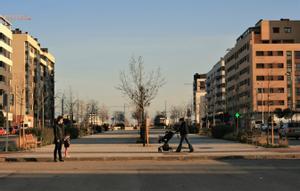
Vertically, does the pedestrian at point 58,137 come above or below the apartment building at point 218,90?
below

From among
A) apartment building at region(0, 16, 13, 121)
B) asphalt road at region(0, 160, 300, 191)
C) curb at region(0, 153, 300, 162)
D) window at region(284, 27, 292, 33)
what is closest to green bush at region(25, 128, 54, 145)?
curb at region(0, 153, 300, 162)

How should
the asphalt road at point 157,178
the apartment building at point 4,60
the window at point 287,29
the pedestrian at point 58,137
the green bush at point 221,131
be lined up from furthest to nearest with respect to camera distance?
the window at point 287,29 < the apartment building at point 4,60 < the green bush at point 221,131 < the pedestrian at point 58,137 < the asphalt road at point 157,178

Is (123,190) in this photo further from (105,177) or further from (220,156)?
(220,156)

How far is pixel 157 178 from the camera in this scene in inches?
650

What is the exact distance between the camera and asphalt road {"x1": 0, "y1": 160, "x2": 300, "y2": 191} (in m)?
14.2

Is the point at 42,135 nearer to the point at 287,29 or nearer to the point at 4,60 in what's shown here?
the point at 4,60

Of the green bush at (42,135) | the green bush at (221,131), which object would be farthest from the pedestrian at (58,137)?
the green bush at (221,131)

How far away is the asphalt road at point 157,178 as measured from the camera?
14242mm

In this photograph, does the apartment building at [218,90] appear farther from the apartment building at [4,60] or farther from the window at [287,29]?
the apartment building at [4,60]

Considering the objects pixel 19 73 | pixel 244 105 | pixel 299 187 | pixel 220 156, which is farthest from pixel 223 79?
pixel 299 187

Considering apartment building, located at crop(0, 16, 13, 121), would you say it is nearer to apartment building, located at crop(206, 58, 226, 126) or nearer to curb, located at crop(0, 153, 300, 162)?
apartment building, located at crop(206, 58, 226, 126)

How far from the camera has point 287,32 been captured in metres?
132

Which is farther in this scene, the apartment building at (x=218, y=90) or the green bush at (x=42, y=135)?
the apartment building at (x=218, y=90)

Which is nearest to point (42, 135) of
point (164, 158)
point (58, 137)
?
point (58, 137)
